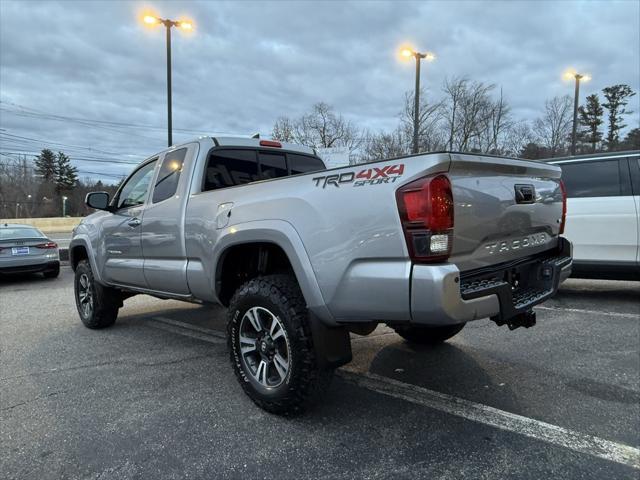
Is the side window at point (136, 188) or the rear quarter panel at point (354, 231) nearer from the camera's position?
the rear quarter panel at point (354, 231)

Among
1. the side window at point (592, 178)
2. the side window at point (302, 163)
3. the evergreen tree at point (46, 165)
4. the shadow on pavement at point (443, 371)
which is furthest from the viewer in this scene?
the evergreen tree at point (46, 165)

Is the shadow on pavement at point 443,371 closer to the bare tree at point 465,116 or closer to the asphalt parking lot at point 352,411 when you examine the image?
the asphalt parking lot at point 352,411

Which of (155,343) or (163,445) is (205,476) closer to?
(163,445)

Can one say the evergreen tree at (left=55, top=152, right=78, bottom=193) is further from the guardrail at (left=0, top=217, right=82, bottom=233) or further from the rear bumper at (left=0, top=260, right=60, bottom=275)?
the rear bumper at (left=0, top=260, right=60, bottom=275)

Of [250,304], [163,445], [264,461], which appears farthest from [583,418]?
[163,445]

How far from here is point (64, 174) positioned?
87.7 metres

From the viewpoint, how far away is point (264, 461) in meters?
2.63

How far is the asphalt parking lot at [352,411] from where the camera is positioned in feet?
8.50

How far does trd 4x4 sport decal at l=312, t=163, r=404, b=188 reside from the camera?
2.48 m

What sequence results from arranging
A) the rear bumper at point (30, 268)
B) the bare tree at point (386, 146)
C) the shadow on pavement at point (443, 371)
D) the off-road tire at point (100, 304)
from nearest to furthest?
the shadow on pavement at point (443, 371)
the off-road tire at point (100, 304)
the rear bumper at point (30, 268)
the bare tree at point (386, 146)

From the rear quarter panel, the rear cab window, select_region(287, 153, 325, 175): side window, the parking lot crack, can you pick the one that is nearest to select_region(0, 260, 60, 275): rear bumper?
the parking lot crack

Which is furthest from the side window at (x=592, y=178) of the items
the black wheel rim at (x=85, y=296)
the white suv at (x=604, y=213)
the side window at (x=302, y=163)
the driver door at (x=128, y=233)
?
the black wheel rim at (x=85, y=296)

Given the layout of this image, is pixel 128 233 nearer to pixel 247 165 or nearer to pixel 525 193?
pixel 247 165

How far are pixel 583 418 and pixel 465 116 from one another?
88.7 feet
